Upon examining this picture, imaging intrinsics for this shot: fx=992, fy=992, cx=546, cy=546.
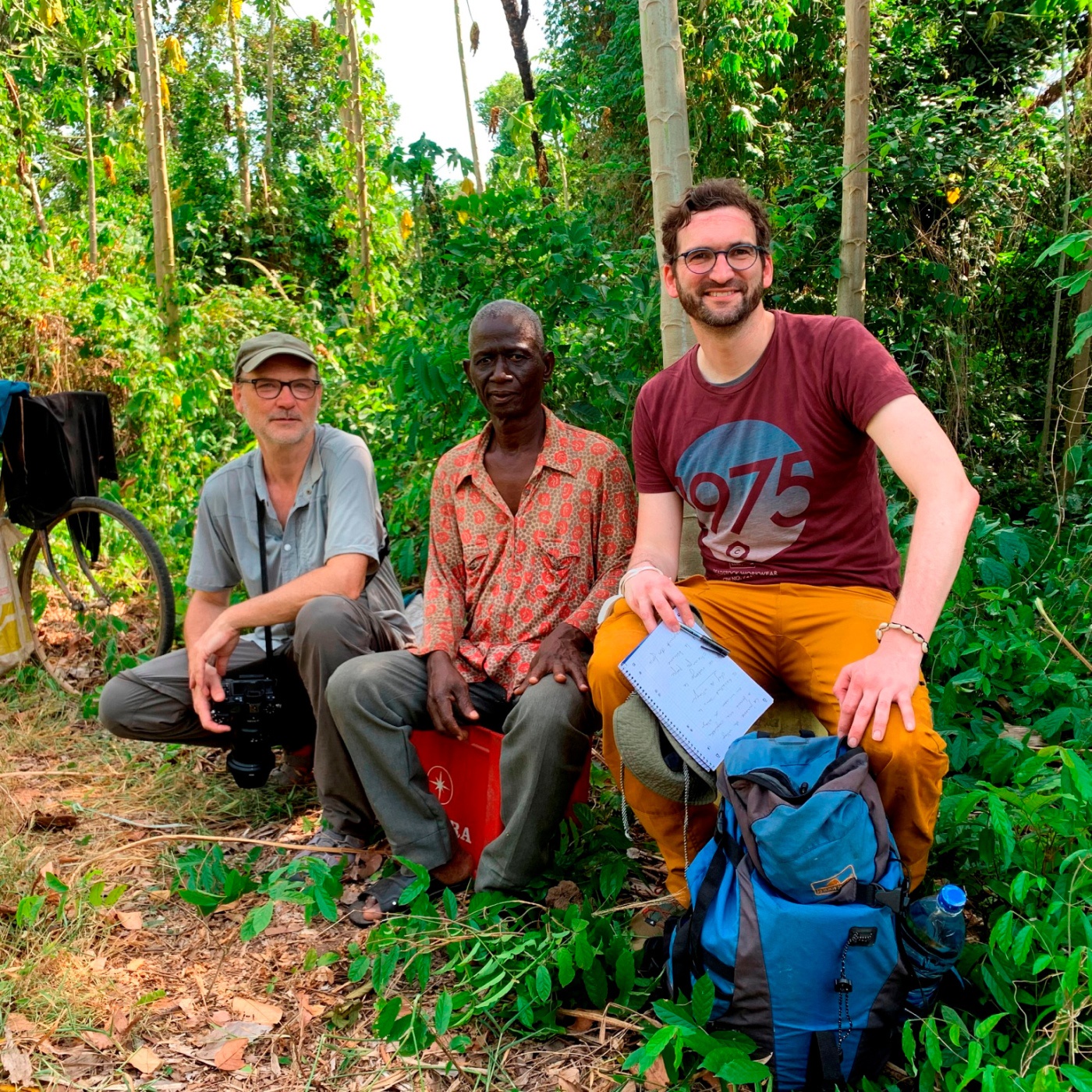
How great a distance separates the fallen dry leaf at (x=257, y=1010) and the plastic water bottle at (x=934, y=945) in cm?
141

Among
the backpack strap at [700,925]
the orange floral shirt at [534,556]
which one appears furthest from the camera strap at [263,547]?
the backpack strap at [700,925]

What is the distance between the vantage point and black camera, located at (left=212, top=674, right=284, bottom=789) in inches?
125

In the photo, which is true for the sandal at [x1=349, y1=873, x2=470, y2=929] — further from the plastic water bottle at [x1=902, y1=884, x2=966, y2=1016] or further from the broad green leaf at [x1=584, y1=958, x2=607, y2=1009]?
the plastic water bottle at [x1=902, y1=884, x2=966, y2=1016]

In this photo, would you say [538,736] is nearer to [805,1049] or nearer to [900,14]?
[805,1049]

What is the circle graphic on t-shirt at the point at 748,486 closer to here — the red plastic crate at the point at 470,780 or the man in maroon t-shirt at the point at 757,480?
the man in maroon t-shirt at the point at 757,480

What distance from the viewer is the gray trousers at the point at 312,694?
2924 millimetres

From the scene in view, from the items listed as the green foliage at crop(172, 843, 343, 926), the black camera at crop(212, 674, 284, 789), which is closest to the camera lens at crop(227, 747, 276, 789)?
the black camera at crop(212, 674, 284, 789)

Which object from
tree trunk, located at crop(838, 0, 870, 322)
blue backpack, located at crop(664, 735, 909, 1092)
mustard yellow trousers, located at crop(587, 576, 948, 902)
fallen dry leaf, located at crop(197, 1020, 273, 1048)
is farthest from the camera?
tree trunk, located at crop(838, 0, 870, 322)

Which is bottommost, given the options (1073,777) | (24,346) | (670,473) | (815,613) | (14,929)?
(14,929)

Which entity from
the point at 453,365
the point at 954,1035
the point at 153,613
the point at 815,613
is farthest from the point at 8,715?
the point at 954,1035

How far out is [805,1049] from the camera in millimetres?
1816

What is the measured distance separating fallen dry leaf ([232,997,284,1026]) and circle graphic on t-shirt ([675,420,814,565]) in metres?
1.57

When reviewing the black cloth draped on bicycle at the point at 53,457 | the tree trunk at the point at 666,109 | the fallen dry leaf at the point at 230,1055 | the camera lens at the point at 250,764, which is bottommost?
the fallen dry leaf at the point at 230,1055

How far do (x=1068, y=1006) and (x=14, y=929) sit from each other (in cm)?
247
